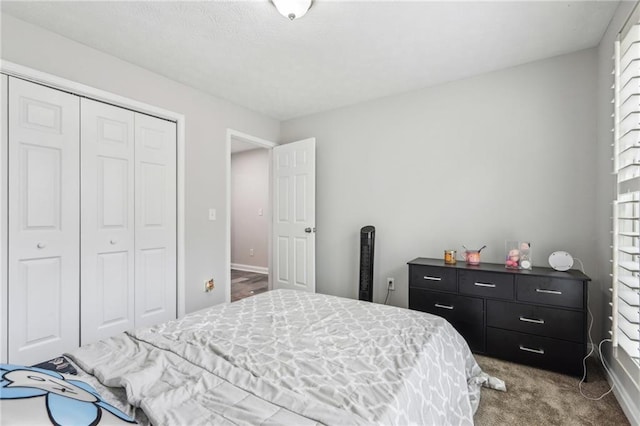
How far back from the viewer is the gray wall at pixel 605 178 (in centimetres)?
207

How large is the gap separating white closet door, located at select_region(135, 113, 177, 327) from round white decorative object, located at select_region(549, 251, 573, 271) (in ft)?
11.0

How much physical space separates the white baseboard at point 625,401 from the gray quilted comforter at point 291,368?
747 millimetres

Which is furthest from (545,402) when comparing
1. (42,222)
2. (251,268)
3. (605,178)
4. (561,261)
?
(251,268)

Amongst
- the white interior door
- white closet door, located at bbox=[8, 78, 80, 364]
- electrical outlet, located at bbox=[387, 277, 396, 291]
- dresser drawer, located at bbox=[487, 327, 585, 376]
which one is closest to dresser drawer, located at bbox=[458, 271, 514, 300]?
dresser drawer, located at bbox=[487, 327, 585, 376]

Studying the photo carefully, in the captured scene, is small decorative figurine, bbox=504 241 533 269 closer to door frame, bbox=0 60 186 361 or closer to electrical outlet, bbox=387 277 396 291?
electrical outlet, bbox=387 277 396 291

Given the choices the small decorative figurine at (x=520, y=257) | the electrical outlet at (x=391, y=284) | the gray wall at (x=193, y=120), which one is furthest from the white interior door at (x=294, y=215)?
the small decorative figurine at (x=520, y=257)

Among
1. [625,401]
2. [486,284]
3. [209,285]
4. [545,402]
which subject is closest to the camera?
[625,401]

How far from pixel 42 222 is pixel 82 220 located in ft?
0.78

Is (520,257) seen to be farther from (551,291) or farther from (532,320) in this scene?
(532,320)

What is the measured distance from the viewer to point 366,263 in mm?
3303

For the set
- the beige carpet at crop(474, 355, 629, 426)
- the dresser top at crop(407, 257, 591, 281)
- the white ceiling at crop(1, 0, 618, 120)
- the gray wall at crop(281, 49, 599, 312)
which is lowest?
the beige carpet at crop(474, 355, 629, 426)

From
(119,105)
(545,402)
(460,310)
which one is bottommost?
(545,402)

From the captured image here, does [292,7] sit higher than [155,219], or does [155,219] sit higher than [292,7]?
[292,7]

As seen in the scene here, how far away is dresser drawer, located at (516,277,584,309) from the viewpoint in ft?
6.89
